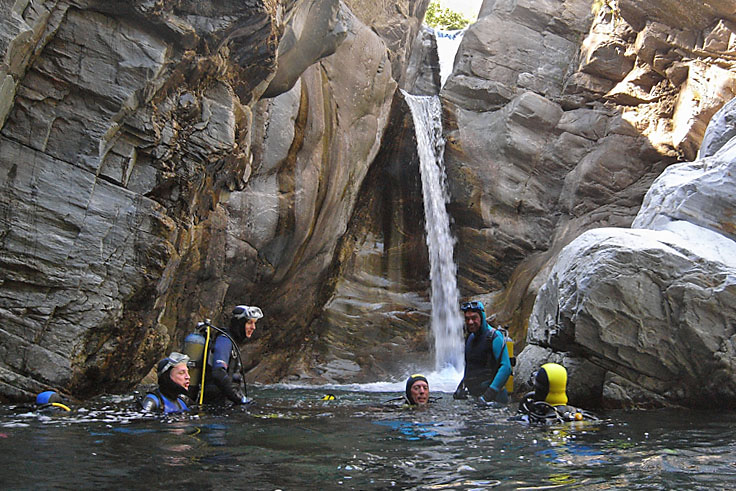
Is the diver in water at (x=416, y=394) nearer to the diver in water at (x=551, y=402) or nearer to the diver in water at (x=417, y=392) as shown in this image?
the diver in water at (x=417, y=392)

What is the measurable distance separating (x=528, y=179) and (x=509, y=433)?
42.1 feet

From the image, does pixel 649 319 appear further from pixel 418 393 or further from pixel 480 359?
pixel 418 393

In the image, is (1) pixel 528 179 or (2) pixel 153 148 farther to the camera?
(1) pixel 528 179

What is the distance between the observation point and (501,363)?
7977mm

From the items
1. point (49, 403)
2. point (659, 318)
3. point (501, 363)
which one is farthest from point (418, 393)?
point (49, 403)

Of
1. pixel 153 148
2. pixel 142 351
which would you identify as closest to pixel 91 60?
pixel 153 148

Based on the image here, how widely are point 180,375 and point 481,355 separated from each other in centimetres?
397

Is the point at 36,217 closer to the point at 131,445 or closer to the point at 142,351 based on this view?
the point at 142,351

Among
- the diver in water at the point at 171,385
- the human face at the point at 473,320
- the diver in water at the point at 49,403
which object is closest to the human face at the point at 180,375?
the diver in water at the point at 171,385

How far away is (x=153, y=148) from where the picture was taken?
8.21m

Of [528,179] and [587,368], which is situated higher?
[528,179]

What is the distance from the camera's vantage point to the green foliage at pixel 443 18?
3369cm

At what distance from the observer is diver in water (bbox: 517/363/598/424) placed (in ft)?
18.7

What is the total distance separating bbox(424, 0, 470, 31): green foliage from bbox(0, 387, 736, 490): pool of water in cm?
3015
